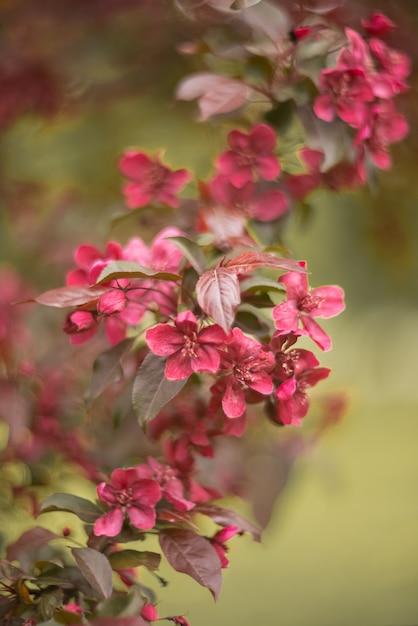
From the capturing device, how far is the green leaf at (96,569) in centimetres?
64

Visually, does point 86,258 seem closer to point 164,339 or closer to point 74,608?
point 164,339

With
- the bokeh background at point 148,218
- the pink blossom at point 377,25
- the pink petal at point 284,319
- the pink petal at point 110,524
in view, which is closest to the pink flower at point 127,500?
the pink petal at point 110,524

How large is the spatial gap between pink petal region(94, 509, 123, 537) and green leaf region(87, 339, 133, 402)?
0.14 metres

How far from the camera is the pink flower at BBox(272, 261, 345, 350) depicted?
2.28ft

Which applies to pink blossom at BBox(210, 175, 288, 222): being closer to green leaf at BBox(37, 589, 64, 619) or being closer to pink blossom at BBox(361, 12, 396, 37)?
pink blossom at BBox(361, 12, 396, 37)

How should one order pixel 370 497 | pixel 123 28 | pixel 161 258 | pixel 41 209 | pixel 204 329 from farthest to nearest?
pixel 370 497
pixel 41 209
pixel 123 28
pixel 161 258
pixel 204 329

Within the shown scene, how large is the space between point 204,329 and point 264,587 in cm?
142

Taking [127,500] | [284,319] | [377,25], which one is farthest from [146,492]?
[377,25]

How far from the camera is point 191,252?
2.41ft

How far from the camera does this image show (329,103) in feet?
2.91

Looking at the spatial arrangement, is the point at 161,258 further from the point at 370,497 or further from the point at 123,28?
the point at 370,497

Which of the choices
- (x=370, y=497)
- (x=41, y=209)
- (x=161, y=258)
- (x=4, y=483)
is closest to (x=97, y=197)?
(x=41, y=209)

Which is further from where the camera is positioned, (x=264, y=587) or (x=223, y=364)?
(x=264, y=587)

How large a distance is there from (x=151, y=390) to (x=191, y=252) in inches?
5.8
